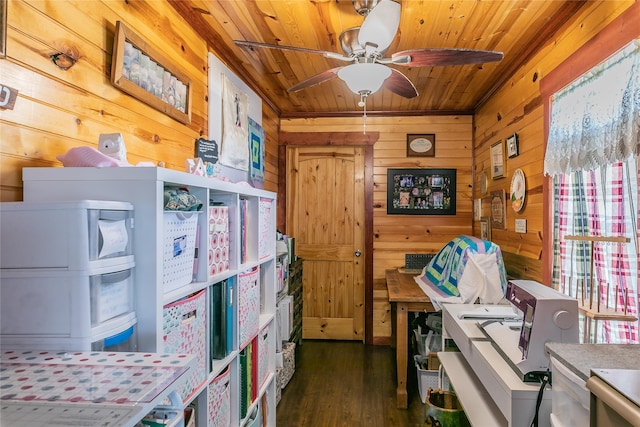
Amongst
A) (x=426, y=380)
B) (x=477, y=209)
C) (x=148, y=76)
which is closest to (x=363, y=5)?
(x=148, y=76)

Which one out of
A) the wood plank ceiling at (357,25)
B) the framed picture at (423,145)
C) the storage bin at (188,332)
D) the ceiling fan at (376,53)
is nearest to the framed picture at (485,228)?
the framed picture at (423,145)

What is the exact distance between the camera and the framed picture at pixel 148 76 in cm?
153

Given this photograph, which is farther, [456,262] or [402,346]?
[402,346]

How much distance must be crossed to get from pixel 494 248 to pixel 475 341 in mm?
1051

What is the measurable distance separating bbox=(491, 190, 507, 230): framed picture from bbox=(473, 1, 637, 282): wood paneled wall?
2.1 inches

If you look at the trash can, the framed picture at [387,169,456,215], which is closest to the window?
the trash can

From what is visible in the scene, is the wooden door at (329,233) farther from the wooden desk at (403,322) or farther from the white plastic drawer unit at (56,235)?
the white plastic drawer unit at (56,235)

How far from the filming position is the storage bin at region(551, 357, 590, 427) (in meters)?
0.99

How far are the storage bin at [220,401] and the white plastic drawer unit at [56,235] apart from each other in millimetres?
825

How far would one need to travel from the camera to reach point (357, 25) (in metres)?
2.27

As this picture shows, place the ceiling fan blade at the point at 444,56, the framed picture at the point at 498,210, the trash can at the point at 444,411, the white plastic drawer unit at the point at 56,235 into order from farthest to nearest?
the framed picture at the point at 498,210, the trash can at the point at 444,411, the ceiling fan blade at the point at 444,56, the white plastic drawer unit at the point at 56,235

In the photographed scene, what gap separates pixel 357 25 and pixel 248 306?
5.69 feet

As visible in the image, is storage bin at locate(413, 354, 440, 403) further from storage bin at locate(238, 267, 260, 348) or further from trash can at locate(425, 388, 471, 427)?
storage bin at locate(238, 267, 260, 348)

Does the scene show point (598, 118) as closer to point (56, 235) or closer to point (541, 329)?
point (541, 329)
